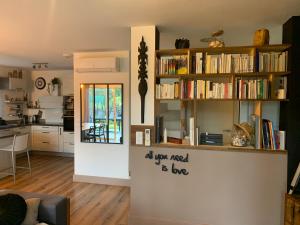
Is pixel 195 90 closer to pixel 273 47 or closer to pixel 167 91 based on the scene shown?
pixel 167 91

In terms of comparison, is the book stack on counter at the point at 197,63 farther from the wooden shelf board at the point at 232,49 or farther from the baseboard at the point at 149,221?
the baseboard at the point at 149,221

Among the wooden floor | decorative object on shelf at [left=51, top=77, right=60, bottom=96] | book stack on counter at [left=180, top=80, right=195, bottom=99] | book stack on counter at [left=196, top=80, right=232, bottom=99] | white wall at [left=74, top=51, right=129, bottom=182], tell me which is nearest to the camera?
book stack on counter at [left=196, top=80, right=232, bottom=99]

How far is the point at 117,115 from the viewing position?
4.54m

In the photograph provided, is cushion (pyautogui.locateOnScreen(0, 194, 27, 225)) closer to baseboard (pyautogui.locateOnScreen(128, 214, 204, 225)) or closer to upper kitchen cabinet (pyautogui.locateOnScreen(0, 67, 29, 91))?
baseboard (pyautogui.locateOnScreen(128, 214, 204, 225))

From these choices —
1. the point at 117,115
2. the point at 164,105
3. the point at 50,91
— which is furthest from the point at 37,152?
the point at 164,105

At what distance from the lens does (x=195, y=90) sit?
2791 millimetres

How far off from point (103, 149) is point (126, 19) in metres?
2.58

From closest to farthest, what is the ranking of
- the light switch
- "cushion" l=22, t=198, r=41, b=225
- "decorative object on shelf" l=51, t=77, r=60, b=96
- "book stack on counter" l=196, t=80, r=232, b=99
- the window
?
"cushion" l=22, t=198, r=41, b=225, "book stack on counter" l=196, t=80, r=232, b=99, the light switch, the window, "decorative object on shelf" l=51, t=77, r=60, b=96

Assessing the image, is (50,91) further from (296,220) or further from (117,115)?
(296,220)

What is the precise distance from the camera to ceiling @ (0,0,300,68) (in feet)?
7.35

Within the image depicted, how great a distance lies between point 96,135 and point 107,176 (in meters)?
0.80

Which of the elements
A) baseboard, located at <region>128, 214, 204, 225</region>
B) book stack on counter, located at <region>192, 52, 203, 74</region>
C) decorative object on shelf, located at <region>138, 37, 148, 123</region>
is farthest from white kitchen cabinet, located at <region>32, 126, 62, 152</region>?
book stack on counter, located at <region>192, 52, 203, 74</region>

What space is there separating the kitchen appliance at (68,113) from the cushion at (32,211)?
14.2 ft

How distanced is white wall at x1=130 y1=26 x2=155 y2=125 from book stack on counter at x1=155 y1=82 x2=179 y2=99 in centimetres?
7
